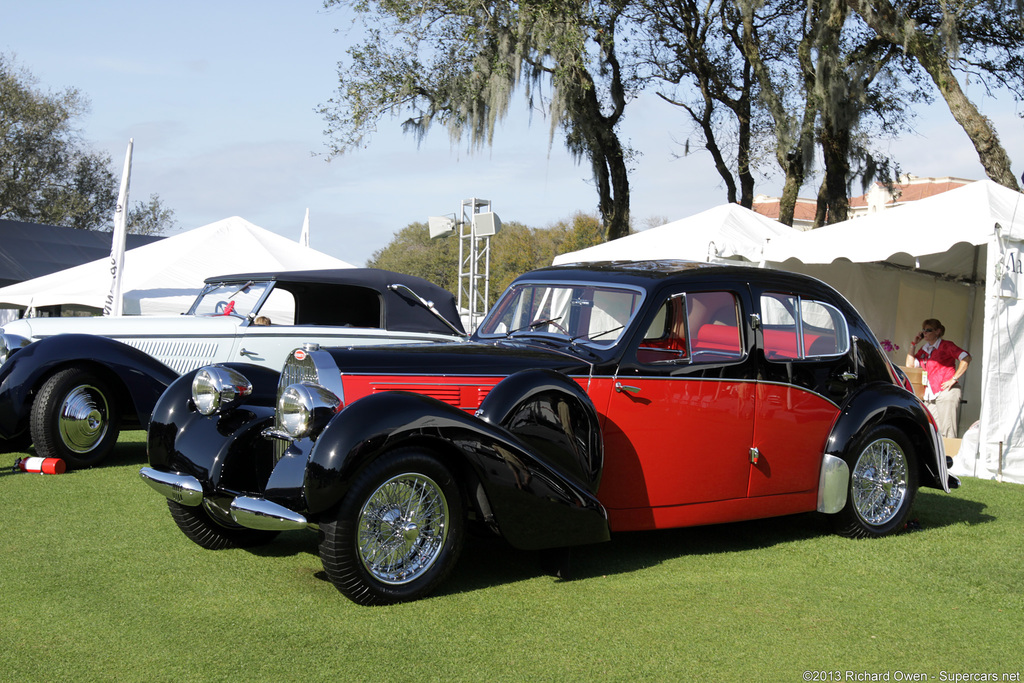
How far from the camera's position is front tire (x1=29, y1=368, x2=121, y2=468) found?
7.21 meters

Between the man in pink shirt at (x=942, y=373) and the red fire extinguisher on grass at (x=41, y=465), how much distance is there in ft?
27.9

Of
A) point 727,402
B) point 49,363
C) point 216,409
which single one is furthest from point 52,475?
point 727,402

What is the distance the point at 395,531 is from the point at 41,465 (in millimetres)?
4434

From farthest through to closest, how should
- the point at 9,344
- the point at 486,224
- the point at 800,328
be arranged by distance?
the point at 486,224, the point at 9,344, the point at 800,328

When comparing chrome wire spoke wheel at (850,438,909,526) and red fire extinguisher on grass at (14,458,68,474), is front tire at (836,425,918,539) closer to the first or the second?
chrome wire spoke wheel at (850,438,909,526)

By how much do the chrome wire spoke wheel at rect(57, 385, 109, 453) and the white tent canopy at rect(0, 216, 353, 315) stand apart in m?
6.40

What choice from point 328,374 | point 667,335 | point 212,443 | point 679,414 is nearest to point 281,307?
point 212,443

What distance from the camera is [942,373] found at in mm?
9625

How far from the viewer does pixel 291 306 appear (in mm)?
9539

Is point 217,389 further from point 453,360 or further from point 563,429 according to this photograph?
point 563,429

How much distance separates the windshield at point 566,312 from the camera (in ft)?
16.0

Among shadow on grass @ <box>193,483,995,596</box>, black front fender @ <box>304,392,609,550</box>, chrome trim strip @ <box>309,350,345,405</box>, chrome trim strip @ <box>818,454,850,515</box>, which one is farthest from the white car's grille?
chrome trim strip @ <box>818,454,850,515</box>

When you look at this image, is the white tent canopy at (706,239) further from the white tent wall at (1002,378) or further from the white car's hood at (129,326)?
the white car's hood at (129,326)

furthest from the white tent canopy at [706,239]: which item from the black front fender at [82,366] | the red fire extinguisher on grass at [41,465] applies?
the red fire extinguisher on grass at [41,465]
